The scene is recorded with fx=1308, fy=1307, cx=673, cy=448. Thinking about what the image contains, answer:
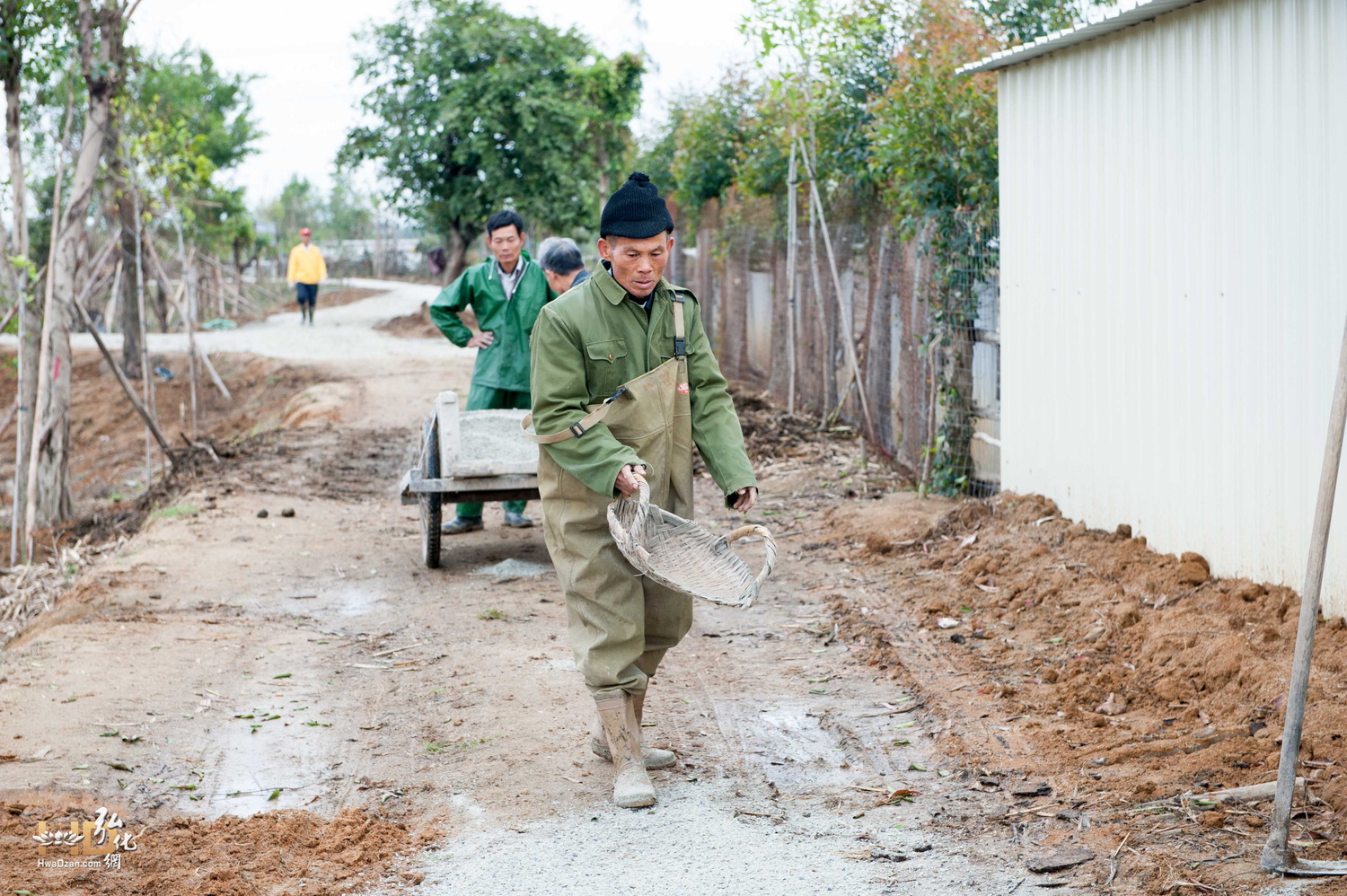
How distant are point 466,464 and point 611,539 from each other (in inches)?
119

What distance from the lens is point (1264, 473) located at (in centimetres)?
560

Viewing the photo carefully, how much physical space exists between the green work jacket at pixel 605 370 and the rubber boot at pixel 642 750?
0.78 meters

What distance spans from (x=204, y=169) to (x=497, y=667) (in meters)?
8.94

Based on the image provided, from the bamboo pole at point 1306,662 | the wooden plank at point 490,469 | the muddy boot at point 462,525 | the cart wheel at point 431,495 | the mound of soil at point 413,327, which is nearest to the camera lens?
the bamboo pole at point 1306,662

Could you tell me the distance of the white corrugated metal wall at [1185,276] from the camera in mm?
5277

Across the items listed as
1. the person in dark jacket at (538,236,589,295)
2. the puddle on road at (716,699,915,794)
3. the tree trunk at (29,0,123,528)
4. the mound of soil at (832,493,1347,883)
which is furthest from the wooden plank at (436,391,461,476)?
the tree trunk at (29,0,123,528)

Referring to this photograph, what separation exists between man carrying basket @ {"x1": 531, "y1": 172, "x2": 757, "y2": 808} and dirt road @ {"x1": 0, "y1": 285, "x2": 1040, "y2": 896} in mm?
440

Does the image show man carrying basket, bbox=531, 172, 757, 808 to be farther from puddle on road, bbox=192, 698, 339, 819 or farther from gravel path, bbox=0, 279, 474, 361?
gravel path, bbox=0, 279, 474, 361

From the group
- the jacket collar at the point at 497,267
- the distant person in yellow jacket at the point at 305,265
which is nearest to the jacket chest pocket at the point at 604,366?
the jacket collar at the point at 497,267

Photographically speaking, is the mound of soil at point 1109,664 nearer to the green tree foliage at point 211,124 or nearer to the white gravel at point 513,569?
the white gravel at point 513,569

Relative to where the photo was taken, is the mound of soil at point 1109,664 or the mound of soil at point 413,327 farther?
the mound of soil at point 413,327

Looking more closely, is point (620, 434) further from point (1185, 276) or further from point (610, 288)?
point (1185, 276)

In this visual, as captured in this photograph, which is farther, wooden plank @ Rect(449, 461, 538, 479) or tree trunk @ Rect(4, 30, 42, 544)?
→ tree trunk @ Rect(4, 30, 42, 544)

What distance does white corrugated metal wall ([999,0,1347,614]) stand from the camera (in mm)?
5277
